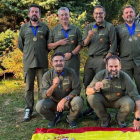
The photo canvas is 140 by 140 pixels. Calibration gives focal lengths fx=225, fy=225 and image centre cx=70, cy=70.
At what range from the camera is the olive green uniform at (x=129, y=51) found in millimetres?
4512

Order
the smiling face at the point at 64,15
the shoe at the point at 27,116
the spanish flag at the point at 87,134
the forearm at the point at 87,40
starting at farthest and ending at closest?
the shoe at the point at 27,116 → the smiling face at the point at 64,15 → the forearm at the point at 87,40 → the spanish flag at the point at 87,134

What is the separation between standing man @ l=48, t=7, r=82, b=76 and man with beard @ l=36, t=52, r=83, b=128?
0.39m

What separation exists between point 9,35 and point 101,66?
620 centimetres

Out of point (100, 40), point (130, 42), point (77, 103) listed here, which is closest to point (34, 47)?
point (100, 40)

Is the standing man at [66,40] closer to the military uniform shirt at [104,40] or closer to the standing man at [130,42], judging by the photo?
the military uniform shirt at [104,40]

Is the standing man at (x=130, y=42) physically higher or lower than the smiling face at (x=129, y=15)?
lower

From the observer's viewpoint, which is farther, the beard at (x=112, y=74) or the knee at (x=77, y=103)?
the knee at (x=77, y=103)

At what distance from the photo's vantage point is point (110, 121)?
438 cm

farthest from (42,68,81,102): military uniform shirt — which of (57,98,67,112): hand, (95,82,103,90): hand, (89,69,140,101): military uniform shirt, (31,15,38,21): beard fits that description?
(31,15,38,21): beard

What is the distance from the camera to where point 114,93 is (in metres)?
4.05

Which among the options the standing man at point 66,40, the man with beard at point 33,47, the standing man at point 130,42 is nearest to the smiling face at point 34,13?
the man with beard at point 33,47

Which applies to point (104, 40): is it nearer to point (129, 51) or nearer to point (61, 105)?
point (129, 51)

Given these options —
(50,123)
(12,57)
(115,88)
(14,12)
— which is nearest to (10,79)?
(12,57)

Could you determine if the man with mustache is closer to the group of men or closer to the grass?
the group of men
